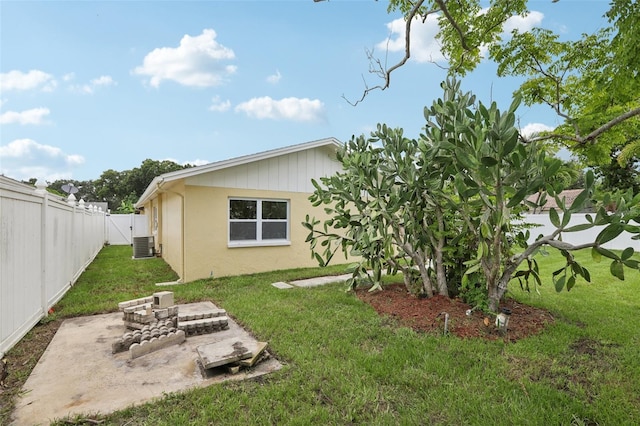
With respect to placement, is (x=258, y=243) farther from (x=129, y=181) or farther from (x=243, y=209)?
(x=129, y=181)

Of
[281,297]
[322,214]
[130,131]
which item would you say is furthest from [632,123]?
[130,131]

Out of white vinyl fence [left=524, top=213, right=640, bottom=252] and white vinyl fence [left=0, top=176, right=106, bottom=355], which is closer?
white vinyl fence [left=0, top=176, right=106, bottom=355]

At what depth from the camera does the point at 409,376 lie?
321 centimetres

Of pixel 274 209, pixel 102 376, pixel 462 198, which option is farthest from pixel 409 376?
pixel 274 209

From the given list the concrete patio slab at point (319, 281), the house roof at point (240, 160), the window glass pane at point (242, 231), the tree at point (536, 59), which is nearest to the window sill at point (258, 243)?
the window glass pane at point (242, 231)

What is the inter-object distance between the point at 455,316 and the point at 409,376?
1829mm

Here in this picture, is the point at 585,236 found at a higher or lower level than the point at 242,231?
lower

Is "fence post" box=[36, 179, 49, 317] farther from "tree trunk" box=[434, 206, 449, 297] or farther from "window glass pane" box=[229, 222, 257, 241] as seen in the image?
"tree trunk" box=[434, 206, 449, 297]

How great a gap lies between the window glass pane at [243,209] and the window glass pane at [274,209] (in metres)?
0.28

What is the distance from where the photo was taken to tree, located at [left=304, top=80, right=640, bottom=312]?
366 cm

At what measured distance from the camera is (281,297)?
243 inches

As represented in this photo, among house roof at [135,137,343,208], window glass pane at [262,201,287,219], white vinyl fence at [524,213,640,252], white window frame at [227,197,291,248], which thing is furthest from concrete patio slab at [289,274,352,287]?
white vinyl fence at [524,213,640,252]

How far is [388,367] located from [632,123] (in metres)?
8.53

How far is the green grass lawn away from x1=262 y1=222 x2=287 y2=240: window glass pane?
3.65 metres
